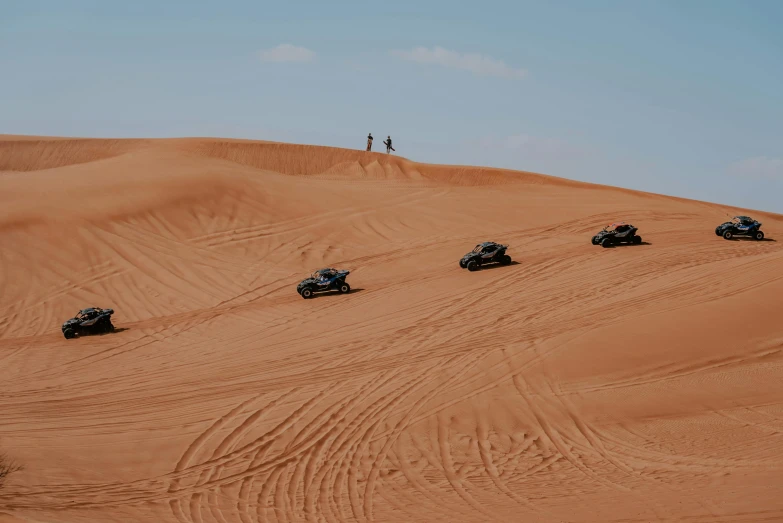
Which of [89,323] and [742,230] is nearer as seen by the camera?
[89,323]

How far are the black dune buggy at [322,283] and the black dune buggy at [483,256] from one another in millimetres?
4664

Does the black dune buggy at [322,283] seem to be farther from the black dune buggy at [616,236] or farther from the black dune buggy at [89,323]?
the black dune buggy at [616,236]

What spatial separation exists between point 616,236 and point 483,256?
228 inches

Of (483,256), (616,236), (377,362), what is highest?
(616,236)

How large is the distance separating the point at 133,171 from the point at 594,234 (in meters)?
24.5

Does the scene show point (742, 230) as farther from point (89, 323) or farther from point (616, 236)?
point (89, 323)

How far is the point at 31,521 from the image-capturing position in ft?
35.0

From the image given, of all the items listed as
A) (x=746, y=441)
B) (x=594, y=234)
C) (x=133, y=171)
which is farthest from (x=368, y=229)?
(x=746, y=441)

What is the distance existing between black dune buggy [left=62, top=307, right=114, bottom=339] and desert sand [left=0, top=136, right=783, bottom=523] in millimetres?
480

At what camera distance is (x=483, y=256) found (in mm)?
28812

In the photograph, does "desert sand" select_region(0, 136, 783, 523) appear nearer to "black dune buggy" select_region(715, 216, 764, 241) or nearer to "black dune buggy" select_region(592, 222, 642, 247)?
"black dune buggy" select_region(715, 216, 764, 241)

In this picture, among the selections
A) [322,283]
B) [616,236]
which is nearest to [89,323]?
[322,283]

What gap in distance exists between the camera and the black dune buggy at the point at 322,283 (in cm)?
2712

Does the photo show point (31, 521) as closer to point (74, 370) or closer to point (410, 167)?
point (74, 370)
